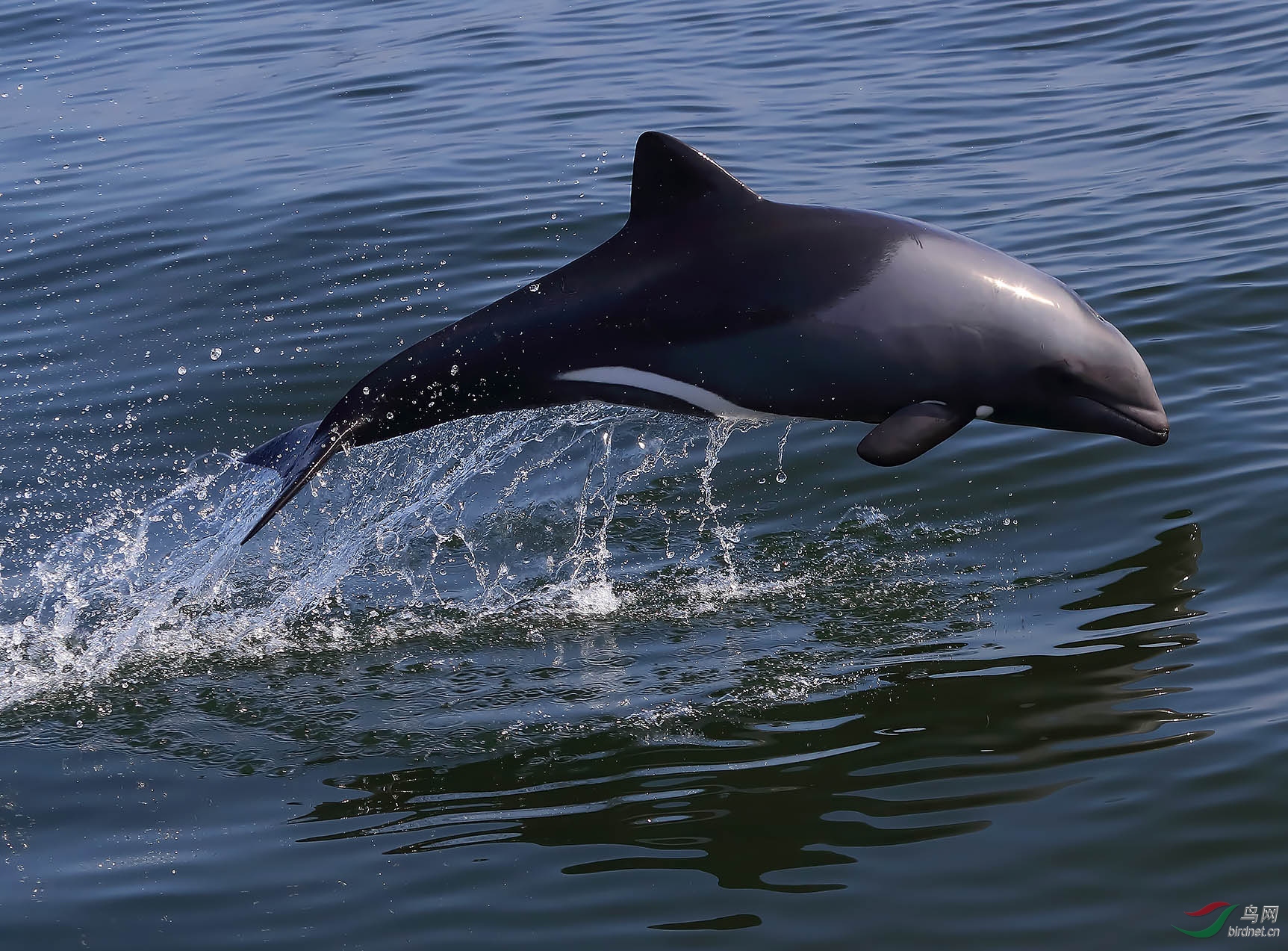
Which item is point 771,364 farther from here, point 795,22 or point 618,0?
point 618,0

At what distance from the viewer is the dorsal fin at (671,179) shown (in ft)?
26.6

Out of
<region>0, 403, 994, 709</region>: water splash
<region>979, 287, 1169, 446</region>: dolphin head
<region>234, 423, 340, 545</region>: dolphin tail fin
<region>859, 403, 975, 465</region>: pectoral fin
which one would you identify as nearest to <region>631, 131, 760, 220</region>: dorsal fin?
<region>859, 403, 975, 465</region>: pectoral fin

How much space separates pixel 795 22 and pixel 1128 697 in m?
19.4

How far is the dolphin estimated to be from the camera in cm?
828

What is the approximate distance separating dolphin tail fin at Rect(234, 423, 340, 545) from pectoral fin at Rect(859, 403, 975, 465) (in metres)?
2.98

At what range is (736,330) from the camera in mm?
Answer: 8359

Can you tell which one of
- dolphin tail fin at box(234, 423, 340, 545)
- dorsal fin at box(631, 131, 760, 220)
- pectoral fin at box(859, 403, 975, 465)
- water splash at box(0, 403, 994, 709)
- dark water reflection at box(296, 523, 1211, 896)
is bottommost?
dark water reflection at box(296, 523, 1211, 896)

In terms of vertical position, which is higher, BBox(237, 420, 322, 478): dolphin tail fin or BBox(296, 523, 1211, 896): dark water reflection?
BBox(237, 420, 322, 478): dolphin tail fin

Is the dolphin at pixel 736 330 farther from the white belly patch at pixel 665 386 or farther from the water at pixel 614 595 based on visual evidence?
the water at pixel 614 595

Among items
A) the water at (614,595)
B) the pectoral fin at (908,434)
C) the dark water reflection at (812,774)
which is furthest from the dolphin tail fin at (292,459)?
the pectoral fin at (908,434)

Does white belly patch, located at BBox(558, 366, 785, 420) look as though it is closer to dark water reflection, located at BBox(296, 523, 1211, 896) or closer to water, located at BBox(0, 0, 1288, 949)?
water, located at BBox(0, 0, 1288, 949)

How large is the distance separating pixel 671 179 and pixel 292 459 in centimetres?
270

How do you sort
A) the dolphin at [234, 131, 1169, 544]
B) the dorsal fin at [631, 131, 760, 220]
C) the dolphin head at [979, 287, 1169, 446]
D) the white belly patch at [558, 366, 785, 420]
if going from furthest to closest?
the dolphin head at [979, 287, 1169, 446] → the white belly patch at [558, 366, 785, 420] → the dolphin at [234, 131, 1169, 544] → the dorsal fin at [631, 131, 760, 220]

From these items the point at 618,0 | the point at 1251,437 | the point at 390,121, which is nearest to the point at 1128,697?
the point at 1251,437
